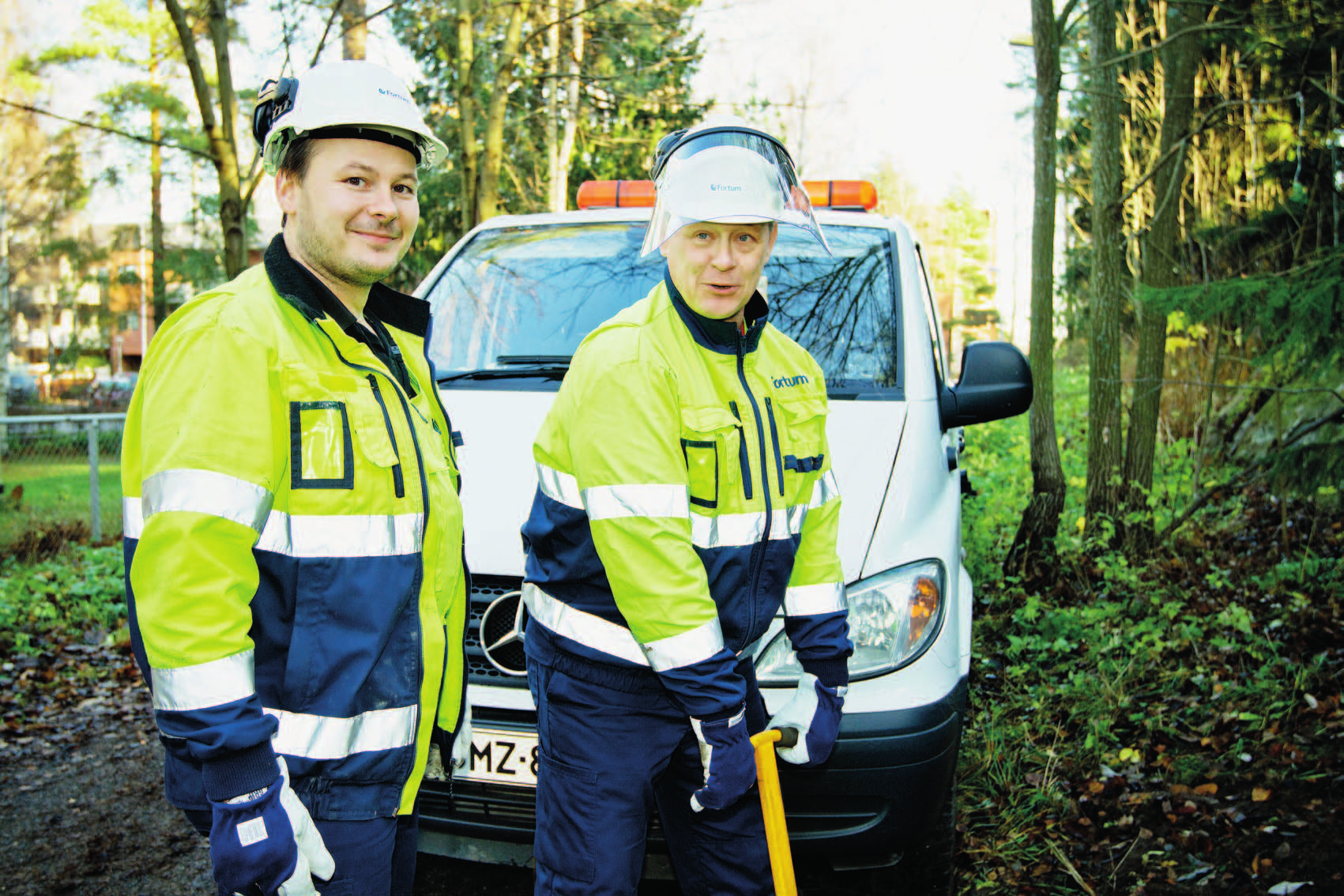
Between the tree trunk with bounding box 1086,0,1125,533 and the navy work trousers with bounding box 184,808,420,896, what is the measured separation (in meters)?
6.13

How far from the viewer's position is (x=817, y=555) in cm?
226

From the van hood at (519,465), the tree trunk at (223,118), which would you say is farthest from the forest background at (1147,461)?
the van hood at (519,465)

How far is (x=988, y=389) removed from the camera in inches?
135

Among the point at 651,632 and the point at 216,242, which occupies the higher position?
the point at 216,242

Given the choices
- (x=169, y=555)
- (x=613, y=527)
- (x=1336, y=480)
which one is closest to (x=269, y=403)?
(x=169, y=555)

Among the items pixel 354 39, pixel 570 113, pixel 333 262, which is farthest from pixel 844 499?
pixel 570 113

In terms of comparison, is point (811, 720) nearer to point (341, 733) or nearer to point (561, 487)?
point (561, 487)

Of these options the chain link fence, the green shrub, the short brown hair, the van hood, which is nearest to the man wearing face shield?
the van hood

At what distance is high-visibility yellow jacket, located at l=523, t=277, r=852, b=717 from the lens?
185 cm

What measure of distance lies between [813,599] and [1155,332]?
19.4ft

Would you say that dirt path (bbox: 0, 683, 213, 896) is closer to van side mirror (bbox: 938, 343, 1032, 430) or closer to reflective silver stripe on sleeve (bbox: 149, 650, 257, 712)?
reflective silver stripe on sleeve (bbox: 149, 650, 257, 712)

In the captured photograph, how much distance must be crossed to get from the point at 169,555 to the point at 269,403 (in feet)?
0.93

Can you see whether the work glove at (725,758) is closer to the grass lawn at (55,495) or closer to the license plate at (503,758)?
the license plate at (503,758)

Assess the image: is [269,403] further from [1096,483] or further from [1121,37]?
[1121,37]
